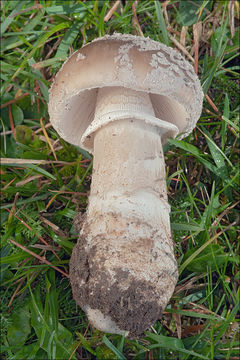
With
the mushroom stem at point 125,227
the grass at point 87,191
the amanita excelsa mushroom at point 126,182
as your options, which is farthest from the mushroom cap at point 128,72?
the grass at point 87,191

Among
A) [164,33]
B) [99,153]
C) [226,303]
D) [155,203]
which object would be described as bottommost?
[226,303]

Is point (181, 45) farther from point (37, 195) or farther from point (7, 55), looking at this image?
point (37, 195)

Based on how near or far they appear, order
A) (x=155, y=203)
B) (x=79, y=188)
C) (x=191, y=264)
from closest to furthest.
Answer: (x=155, y=203) → (x=191, y=264) → (x=79, y=188)

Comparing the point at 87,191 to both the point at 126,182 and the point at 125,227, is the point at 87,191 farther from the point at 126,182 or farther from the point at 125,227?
the point at 125,227

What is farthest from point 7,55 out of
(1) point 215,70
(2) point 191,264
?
(2) point 191,264

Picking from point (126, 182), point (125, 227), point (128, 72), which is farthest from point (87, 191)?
point (128, 72)

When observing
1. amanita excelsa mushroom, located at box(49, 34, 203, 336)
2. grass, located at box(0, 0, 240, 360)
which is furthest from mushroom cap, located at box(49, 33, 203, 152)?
grass, located at box(0, 0, 240, 360)
